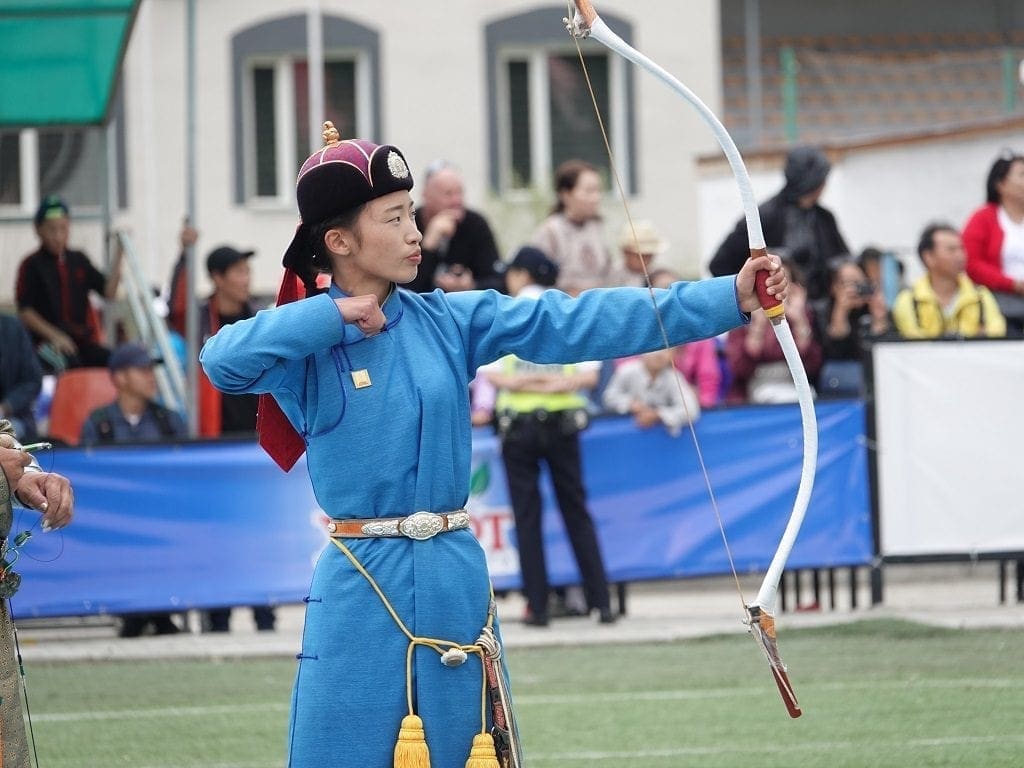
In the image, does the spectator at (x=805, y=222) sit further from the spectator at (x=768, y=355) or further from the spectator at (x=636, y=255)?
the spectator at (x=636, y=255)

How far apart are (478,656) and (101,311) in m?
9.52

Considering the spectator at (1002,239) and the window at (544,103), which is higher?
the window at (544,103)

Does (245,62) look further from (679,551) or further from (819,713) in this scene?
(819,713)

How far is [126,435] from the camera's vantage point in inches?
447

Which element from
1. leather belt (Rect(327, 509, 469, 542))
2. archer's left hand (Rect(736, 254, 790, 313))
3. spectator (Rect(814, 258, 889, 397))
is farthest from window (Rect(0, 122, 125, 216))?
archer's left hand (Rect(736, 254, 790, 313))

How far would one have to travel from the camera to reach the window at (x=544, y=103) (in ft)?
78.1

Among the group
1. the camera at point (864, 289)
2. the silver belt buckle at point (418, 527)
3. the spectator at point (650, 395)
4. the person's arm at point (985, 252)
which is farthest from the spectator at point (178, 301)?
the silver belt buckle at point (418, 527)

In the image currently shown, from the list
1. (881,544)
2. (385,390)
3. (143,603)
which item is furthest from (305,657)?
(881,544)

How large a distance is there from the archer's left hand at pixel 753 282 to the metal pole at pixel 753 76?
18737mm

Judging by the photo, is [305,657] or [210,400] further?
[210,400]

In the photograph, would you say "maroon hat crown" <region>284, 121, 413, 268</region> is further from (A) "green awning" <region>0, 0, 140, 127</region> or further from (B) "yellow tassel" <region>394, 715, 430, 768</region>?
(A) "green awning" <region>0, 0, 140, 127</region>

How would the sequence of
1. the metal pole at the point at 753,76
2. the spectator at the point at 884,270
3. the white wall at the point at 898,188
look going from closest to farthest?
1. the spectator at the point at 884,270
2. the white wall at the point at 898,188
3. the metal pole at the point at 753,76

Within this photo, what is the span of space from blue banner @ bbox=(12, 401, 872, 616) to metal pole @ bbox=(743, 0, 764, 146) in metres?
12.3

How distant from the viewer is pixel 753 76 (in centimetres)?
2392
